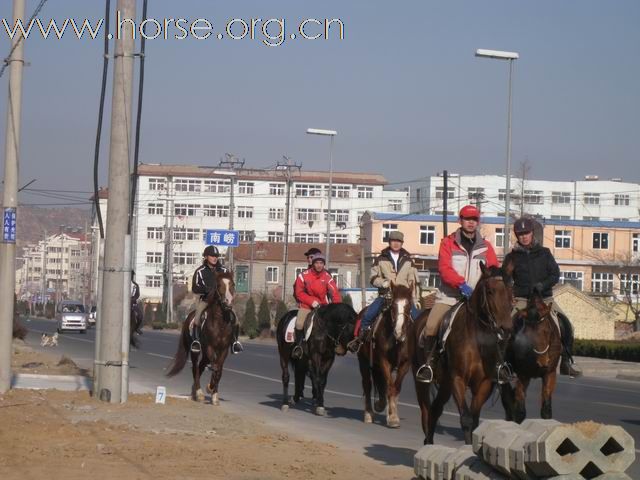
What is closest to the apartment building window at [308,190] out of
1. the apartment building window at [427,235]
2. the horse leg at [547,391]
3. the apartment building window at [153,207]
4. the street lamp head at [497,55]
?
the apartment building window at [153,207]

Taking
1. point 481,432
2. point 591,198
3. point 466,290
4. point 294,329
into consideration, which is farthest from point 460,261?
point 591,198

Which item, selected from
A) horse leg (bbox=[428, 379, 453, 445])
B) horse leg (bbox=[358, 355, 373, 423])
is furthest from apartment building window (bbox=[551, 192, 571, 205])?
horse leg (bbox=[428, 379, 453, 445])

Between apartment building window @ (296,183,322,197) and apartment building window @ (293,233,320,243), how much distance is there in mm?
4919

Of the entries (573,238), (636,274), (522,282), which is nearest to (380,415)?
(522,282)

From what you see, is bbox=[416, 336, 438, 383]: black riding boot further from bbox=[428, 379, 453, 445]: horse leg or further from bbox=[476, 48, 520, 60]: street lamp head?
bbox=[476, 48, 520, 60]: street lamp head

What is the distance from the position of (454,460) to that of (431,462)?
0.35 meters

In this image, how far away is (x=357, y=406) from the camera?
66.4 ft

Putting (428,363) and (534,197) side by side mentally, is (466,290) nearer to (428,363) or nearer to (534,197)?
(428,363)

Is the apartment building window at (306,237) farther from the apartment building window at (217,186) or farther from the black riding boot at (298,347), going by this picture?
the black riding boot at (298,347)

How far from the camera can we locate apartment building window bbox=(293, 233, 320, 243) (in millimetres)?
140500


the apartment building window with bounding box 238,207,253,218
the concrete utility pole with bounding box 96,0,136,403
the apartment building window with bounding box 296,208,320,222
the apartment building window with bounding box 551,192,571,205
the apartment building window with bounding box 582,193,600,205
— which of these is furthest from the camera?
the apartment building window with bounding box 296,208,320,222

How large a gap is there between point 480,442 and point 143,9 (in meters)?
10.6

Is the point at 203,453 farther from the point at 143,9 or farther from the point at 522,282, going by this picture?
the point at 143,9

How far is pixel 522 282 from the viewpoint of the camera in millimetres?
14633
